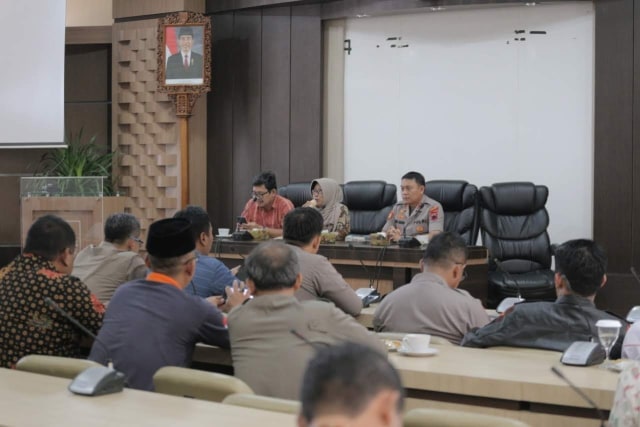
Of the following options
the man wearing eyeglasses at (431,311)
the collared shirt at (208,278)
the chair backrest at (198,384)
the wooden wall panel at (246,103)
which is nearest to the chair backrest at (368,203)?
the wooden wall panel at (246,103)

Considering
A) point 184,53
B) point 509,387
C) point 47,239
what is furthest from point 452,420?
point 184,53

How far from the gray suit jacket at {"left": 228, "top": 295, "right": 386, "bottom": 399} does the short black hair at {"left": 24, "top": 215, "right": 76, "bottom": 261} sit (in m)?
1.02

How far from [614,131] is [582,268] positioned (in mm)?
4710

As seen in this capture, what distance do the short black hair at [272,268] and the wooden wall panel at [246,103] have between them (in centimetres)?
618

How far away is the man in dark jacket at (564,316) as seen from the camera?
3.20 meters

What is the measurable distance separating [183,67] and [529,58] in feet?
10.2

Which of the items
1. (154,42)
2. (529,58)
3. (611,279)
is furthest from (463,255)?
(154,42)

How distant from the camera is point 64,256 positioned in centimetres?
361

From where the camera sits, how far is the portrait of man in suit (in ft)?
28.6

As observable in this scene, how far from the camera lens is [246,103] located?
30.2 ft

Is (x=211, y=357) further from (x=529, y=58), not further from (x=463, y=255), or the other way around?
(x=529, y=58)

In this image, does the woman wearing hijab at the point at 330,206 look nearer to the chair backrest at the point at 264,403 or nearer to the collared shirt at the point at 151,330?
the collared shirt at the point at 151,330

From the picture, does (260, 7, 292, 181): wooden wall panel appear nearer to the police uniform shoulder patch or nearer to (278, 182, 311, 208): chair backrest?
(278, 182, 311, 208): chair backrest

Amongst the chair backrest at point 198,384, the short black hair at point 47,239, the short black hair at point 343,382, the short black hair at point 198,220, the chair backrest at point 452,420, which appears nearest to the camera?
the short black hair at point 343,382
